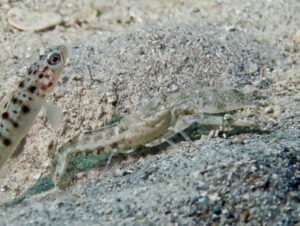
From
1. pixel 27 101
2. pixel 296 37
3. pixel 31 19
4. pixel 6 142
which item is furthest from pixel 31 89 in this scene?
pixel 296 37

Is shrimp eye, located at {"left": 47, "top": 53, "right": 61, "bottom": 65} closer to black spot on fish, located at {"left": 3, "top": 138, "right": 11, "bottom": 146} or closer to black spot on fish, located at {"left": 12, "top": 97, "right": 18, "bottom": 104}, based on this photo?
black spot on fish, located at {"left": 12, "top": 97, "right": 18, "bottom": 104}

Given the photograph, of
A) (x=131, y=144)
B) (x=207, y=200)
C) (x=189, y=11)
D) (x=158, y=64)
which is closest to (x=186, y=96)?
(x=131, y=144)

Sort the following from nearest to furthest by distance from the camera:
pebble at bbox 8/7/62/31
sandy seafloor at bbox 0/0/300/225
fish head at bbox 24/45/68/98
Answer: sandy seafloor at bbox 0/0/300/225 < fish head at bbox 24/45/68/98 < pebble at bbox 8/7/62/31

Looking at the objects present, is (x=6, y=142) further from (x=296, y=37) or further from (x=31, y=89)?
(x=296, y=37)

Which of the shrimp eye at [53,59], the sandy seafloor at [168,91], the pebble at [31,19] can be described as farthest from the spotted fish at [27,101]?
the pebble at [31,19]

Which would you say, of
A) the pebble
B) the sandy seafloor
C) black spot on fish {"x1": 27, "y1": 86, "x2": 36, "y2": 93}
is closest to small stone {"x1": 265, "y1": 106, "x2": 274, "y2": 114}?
the sandy seafloor

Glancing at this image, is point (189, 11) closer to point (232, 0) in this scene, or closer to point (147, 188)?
point (232, 0)
